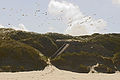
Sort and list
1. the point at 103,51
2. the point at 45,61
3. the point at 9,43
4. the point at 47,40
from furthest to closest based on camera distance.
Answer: the point at 47,40 → the point at 103,51 → the point at 9,43 → the point at 45,61

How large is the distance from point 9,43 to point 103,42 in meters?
20.0

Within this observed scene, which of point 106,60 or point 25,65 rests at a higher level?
point 25,65

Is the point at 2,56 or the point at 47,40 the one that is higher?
the point at 2,56

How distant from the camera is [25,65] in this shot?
99.3 feet

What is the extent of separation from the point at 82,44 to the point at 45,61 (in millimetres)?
13473

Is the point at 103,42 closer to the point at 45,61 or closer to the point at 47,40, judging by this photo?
the point at 47,40

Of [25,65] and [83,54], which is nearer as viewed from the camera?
[25,65]

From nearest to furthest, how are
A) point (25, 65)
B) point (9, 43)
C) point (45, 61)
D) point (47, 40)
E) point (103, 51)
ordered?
point (25, 65), point (45, 61), point (9, 43), point (103, 51), point (47, 40)

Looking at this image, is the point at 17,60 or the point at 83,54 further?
the point at 83,54

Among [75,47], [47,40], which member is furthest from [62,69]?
[47,40]

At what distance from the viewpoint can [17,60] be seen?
102ft

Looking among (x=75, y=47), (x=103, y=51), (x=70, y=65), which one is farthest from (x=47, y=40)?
(x=70, y=65)

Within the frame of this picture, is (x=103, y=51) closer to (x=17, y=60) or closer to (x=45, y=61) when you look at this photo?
(x=45, y=61)

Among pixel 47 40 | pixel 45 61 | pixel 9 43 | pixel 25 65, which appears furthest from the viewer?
pixel 47 40
